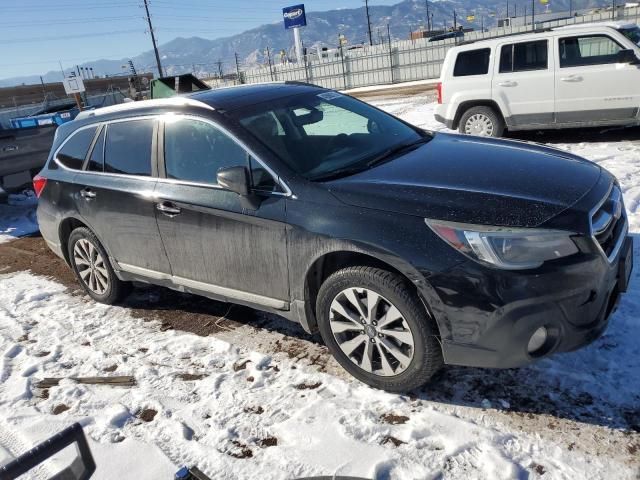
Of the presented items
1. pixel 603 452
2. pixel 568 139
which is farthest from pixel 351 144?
pixel 568 139

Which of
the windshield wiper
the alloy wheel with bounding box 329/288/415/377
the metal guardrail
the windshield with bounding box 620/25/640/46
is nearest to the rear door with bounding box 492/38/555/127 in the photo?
the windshield with bounding box 620/25/640/46

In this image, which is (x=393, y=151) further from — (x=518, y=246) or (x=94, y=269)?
(x=94, y=269)

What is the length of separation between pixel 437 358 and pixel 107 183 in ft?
9.75

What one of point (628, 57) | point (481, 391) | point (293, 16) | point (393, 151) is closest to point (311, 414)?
point (481, 391)

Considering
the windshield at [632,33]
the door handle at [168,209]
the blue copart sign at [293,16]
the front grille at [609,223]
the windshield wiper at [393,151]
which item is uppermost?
the blue copart sign at [293,16]

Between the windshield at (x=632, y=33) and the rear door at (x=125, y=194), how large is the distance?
289 inches

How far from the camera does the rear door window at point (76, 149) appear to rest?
471cm

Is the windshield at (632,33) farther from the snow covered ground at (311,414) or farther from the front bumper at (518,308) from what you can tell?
the front bumper at (518,308)

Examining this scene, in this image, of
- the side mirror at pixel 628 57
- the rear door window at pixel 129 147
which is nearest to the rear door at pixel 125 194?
the rear door window at pixel 129 147

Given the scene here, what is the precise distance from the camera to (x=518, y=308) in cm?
262

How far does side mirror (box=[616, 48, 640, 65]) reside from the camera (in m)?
7.73

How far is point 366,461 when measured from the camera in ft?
8.64

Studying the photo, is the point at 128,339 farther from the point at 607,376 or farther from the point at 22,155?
the point at 22,155

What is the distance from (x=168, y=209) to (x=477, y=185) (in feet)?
6.97
